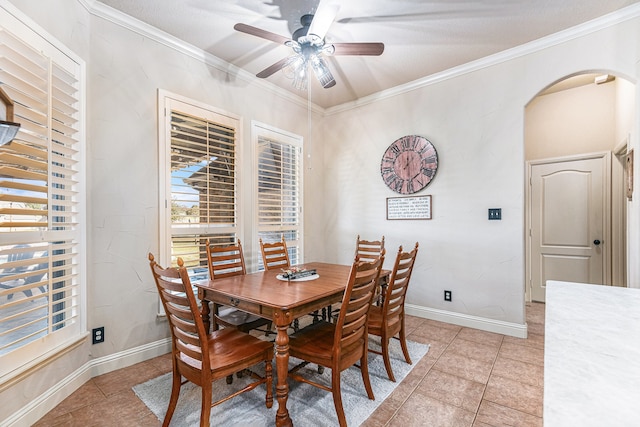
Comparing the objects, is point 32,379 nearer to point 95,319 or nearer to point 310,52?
point 95,319

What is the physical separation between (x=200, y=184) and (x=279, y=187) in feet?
3.77

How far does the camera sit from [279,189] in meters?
3.86

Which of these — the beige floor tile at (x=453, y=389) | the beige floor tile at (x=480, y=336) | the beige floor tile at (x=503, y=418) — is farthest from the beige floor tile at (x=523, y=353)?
the beige floor tile at (x=503, y=418)

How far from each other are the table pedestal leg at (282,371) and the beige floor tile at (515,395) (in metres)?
1.39

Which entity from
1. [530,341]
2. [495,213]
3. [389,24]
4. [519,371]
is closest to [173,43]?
[389,24]

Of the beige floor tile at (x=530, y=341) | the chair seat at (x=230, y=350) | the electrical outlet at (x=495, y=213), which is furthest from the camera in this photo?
the electrical outlet at (x=495, y=213)

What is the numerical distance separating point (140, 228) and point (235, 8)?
198cm

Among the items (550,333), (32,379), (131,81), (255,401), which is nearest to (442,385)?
(255,401)

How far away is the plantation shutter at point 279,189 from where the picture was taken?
3627 mm

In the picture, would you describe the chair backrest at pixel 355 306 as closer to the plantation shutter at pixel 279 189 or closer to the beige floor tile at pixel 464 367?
the beige floor tile at pixel 464 367

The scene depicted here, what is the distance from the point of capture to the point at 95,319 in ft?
7.49

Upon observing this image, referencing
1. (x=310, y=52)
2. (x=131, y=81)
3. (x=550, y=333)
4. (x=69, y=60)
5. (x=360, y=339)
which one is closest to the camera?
(x=550, y=333)

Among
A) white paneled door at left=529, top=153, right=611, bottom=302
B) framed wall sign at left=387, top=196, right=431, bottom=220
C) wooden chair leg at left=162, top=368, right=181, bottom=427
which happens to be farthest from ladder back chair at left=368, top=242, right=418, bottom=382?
white paneled door at left=529, top=153, right=611, bottom=302

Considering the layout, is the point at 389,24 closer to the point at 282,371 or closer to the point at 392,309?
the point at 392,309
